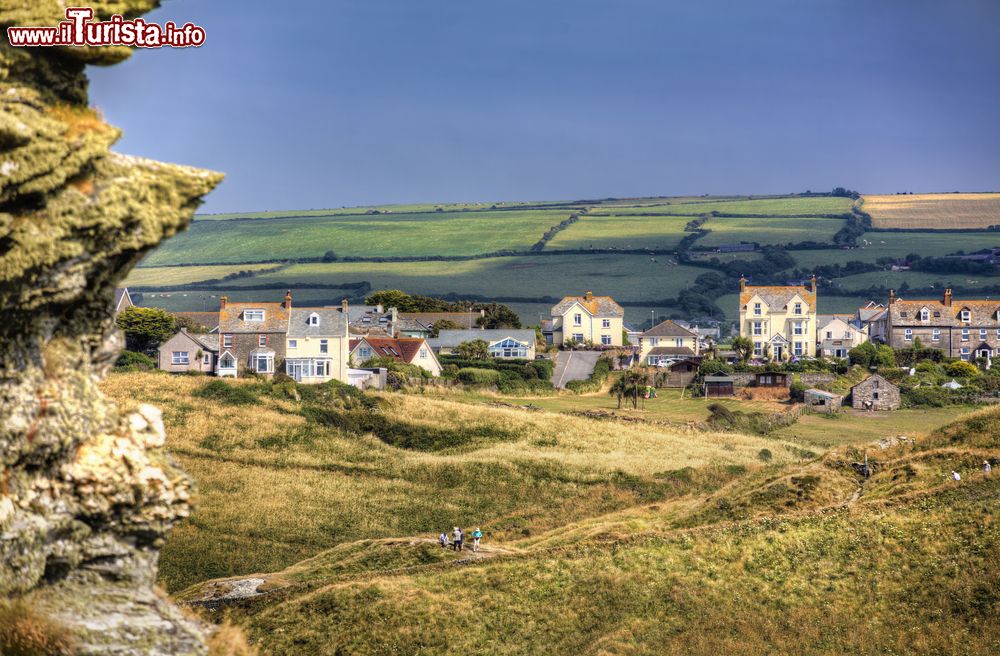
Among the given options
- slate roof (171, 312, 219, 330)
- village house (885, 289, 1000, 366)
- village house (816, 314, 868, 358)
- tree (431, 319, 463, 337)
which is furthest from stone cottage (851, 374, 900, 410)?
slate roof (171, 312, 219, 330)

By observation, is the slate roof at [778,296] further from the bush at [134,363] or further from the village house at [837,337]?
the bush at [134,363]

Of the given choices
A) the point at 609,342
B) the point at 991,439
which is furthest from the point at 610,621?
the point at 609,342

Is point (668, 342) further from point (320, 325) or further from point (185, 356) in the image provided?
point (185, 356)

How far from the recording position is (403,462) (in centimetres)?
6612

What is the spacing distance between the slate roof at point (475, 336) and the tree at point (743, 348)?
22.5 meters

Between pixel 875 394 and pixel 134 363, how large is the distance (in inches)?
2465

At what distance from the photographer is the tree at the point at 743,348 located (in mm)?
123581

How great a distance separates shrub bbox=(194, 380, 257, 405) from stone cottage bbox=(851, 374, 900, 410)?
Result: 174ft

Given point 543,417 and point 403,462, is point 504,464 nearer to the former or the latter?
point 403,462

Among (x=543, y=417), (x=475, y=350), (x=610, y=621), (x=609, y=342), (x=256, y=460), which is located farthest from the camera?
(x=609, y=342)

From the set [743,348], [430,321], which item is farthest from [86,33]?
[430,321]

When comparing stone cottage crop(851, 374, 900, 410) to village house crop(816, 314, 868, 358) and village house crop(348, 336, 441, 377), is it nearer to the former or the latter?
village house crop(348, 336, 441, 377)

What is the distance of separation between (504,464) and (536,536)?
16.1m

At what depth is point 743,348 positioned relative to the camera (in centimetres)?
12712
